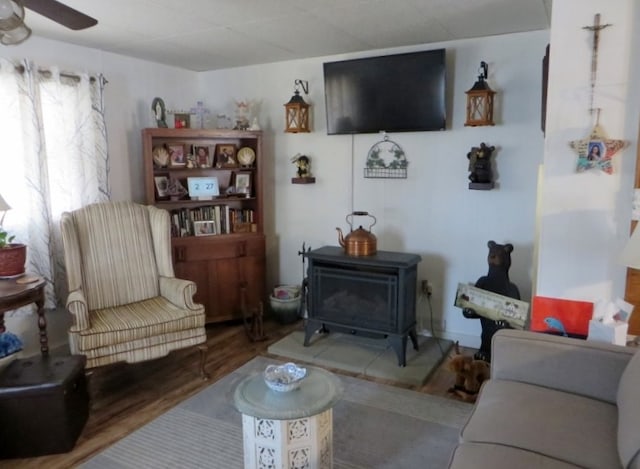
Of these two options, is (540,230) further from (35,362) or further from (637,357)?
(35,362)

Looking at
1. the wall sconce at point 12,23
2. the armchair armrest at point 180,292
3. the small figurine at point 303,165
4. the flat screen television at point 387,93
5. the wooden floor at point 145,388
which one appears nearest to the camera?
the wall sconce at point 12,23

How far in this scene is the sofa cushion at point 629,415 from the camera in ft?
4.36

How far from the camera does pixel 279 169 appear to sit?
4.20 meters

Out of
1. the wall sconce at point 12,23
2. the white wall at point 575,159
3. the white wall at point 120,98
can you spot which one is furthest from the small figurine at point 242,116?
the white wall at point 575,159

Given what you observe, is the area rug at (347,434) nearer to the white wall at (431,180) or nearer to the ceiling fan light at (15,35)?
the white wall at (431,180)

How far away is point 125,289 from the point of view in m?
3.11

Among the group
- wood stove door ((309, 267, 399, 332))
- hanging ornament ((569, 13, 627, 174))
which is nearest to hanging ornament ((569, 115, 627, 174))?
hanging ornament ((569, 13, 627, 174))

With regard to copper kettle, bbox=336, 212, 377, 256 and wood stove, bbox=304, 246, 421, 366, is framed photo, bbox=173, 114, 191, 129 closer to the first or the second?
wood stove, bbox=304, 246, 421, 366

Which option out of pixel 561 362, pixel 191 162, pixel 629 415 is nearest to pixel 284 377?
pixel 561 362

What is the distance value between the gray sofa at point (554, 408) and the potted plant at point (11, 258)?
8.37 ft

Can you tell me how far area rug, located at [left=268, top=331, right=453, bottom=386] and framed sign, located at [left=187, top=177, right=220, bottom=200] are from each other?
4.43 feet

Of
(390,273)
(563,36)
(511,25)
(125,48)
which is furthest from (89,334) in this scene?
(511,25)

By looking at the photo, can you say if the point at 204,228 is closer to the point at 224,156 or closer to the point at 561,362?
the point at 224,156

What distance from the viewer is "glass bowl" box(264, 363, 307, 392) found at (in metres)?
1.88
